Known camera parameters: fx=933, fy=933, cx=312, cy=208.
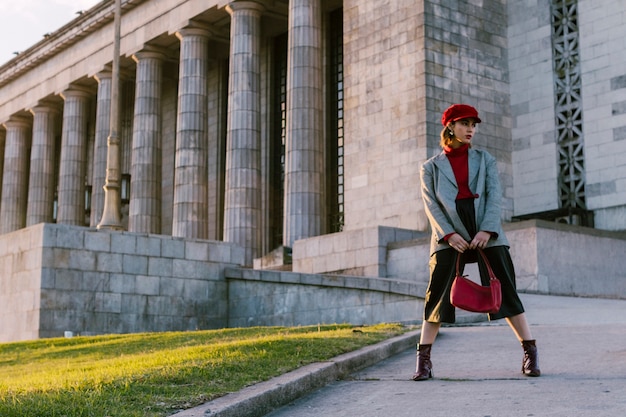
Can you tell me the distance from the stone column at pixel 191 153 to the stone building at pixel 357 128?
0.22ft

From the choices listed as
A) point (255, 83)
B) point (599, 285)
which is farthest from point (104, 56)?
point (599, 285)

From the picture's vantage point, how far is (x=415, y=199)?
93.2 feet

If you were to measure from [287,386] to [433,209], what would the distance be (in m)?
1.93

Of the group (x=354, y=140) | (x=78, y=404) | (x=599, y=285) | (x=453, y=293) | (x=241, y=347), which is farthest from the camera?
(x=354, y=140)

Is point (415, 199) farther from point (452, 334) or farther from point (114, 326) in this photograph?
point (452, 334)

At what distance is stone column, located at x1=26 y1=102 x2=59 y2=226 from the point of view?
49594 millimetres

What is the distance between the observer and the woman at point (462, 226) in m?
7.71

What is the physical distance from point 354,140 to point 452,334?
18964 mm

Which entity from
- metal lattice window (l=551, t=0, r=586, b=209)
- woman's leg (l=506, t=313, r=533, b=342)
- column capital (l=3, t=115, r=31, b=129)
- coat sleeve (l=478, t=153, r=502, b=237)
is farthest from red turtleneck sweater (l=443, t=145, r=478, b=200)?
column capital (l=3, t=115, r=31, b=129)

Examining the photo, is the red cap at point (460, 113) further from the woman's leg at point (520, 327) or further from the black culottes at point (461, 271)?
the woman's leg at point (520, 327)

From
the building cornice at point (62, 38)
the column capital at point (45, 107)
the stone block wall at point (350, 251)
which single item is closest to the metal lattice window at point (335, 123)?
the stone block wall at point (350, 251)

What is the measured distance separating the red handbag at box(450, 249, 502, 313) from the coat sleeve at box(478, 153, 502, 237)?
20.4 inches

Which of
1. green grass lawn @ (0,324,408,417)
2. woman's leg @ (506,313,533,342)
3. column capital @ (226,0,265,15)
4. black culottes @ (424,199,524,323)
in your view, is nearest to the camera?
green grass lawn @ (0,324,408,417)

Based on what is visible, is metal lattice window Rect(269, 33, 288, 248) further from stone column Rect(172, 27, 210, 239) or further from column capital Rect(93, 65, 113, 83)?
column capital Rect(93, 65, 113, 83)
